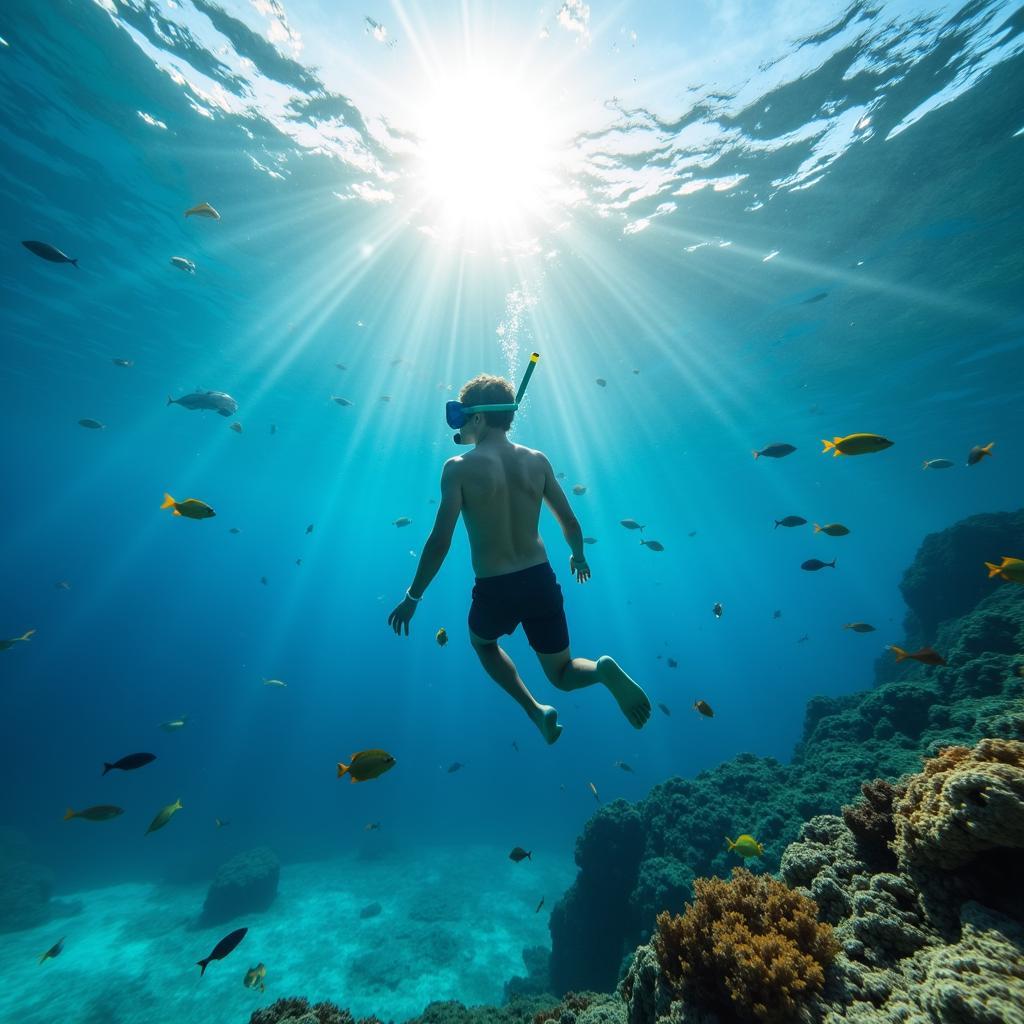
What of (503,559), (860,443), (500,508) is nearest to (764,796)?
(860,443)

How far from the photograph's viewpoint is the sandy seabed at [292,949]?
39.9 feet

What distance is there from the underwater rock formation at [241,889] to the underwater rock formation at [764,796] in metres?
15.2

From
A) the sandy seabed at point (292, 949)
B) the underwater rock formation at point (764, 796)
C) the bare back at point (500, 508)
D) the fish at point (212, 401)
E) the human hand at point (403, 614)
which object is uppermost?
the fish at point (212, 401)

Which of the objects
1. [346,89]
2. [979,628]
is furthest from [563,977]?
[346,89]

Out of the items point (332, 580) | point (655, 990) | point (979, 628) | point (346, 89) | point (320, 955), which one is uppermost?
point (332, 580)

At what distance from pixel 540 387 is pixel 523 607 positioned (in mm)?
22702

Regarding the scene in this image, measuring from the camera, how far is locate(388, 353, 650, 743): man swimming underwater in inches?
148

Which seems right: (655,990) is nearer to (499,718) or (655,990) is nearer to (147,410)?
(147,410)

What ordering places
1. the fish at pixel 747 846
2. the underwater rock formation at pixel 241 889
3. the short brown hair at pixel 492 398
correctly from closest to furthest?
the short brown hair at pixel 492 398, the fish at pixel 747 846, the underwater rock formation at pixel 241 889

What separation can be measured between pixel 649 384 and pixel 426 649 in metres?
85.8

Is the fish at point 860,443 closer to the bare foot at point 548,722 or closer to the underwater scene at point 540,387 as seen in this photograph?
the underwater scene at point 540,387

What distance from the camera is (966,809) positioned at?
2.19m

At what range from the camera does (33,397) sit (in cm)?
3281

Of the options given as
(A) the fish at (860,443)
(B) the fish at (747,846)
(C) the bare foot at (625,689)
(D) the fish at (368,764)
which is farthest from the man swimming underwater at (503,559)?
(A) the fish at (860,443)
